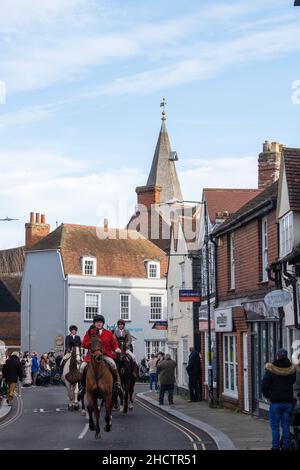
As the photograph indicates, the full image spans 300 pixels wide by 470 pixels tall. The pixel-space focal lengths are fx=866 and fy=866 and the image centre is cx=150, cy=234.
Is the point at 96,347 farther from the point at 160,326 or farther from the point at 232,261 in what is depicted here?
the point at 160,326

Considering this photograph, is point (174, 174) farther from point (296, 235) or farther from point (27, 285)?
point (296, 235)

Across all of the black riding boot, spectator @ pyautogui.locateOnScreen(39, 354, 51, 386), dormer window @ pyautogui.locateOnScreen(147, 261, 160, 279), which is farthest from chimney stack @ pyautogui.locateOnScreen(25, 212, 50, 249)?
the black riding boot

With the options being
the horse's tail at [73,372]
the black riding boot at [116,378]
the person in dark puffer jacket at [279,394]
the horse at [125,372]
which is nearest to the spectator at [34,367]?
the horse's tail at [73,372]

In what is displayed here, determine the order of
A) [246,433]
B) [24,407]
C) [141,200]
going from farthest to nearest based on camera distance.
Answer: [141,200] → [24,407] → [246,433]

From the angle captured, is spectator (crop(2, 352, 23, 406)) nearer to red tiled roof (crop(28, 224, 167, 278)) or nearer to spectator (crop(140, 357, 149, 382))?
spectator (crop(140, 357, 149, 382))

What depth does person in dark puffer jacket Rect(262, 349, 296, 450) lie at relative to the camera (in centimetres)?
1540

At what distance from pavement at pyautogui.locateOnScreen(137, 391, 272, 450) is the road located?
35cm

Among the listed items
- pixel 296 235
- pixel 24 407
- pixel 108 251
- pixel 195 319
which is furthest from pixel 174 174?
pixel 296 235

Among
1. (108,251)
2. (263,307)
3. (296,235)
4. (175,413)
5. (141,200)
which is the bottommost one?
(175,413)

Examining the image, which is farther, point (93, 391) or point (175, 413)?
point (175, 413)

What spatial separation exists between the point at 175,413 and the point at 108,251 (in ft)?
140

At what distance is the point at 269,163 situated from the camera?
3691 centimetres

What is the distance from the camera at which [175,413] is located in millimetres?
27391

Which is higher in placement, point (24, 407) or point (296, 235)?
point (296, 235)
